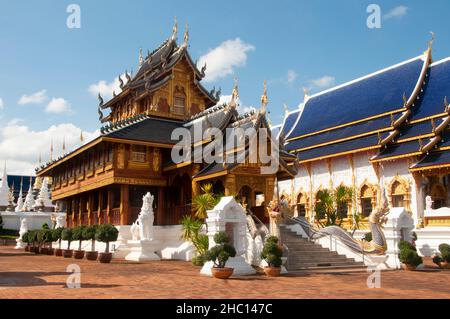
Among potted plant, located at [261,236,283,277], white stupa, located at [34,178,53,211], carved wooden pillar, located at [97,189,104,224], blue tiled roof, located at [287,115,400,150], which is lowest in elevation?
potted plant, located at [261,236,283,277]

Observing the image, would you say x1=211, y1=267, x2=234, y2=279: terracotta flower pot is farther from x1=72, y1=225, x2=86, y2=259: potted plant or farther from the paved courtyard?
x1=72, y1=225, x2=86, y2=259: potted plant

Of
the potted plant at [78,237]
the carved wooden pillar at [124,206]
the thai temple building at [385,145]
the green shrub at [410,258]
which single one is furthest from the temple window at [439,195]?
the potted plant at [78,237]

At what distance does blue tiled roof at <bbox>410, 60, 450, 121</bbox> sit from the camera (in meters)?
Result: 27.9

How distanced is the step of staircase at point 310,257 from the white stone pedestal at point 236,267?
5.84 ft

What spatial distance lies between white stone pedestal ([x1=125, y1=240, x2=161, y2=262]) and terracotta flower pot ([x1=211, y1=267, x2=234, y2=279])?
7.39 metres

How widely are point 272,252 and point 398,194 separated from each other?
16.3m

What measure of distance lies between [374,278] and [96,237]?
10.7 m

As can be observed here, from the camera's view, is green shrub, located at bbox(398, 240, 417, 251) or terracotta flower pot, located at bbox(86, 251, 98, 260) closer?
green shrub, located at bbox(398, 240, 417, 251)

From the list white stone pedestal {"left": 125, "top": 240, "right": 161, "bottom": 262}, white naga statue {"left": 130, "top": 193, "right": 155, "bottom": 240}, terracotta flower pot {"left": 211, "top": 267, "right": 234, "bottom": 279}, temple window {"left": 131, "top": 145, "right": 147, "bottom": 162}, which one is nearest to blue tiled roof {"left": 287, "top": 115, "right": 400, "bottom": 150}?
temple window {"left": 131, "top": 145, "right": 147, "bottom": 162}

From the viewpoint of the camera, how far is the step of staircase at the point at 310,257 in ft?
52.4

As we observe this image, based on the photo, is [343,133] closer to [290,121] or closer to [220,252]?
[290,121]

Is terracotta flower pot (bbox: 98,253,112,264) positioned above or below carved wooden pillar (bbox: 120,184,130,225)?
below

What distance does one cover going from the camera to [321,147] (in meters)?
33.5
